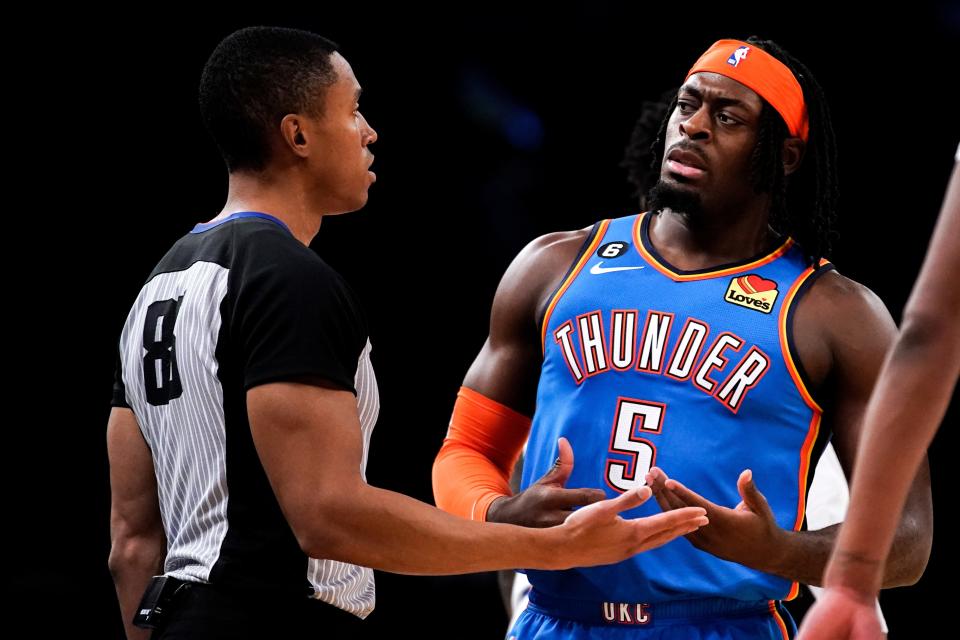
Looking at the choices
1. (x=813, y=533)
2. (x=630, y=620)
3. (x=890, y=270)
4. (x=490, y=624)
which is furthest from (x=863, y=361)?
(x=490, y=624)

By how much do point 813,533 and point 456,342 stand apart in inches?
146

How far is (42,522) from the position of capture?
5605 mm

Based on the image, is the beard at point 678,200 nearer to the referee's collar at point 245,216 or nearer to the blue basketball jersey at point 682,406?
the blue basketball jersey at point 682,406

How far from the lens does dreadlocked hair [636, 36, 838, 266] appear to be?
2557 mm

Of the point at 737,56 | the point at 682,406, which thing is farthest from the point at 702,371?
the point at 737,56

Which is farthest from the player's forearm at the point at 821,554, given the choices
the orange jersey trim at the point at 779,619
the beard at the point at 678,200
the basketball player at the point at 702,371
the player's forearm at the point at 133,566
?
the player's forearm at the point at 133,566

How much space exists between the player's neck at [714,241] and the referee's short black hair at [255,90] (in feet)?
2.69

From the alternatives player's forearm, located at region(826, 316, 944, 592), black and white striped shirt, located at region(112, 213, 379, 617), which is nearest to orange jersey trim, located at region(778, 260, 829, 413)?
black and white striped shirt, located at region(112, 213, 379, 617)

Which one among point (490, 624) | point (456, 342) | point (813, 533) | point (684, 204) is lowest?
point (490, 624)

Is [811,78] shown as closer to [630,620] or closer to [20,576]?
[630,620]

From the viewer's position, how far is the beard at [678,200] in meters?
2.52

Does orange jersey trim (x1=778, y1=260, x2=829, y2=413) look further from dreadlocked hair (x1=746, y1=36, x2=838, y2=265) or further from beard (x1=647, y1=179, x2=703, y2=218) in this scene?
beard (x1=647, y1=179, x2=703, y2=218)

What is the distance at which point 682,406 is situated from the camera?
237cm

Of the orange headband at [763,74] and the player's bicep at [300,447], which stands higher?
the orange headband at [763,74]
